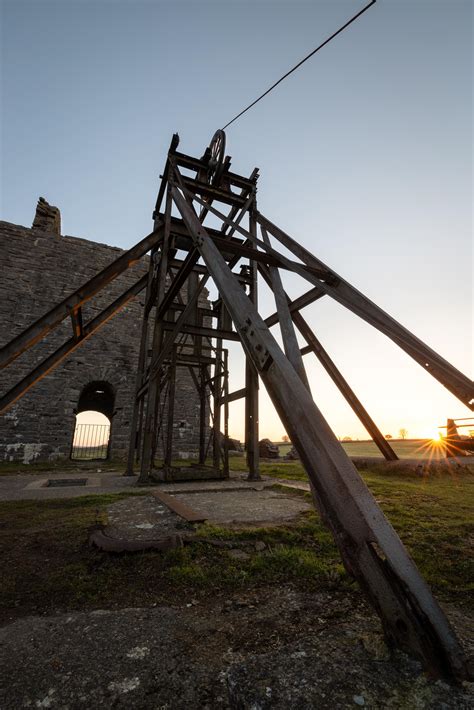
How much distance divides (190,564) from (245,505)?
1692 millimetres

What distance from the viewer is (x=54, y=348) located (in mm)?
11117

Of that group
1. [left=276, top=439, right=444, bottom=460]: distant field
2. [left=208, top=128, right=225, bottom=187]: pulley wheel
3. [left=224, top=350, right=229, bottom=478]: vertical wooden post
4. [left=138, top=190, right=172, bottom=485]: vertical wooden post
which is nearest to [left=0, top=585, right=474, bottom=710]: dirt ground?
[left=138, top=190, right=172, bottom=485]: vertical wooden post

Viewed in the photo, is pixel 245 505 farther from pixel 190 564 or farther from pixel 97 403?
pixel 97 403

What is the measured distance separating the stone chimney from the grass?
Answer: 530 inches

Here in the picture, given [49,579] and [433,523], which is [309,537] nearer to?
[433,523]

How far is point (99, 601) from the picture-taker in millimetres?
1517

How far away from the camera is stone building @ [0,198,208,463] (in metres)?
10.2

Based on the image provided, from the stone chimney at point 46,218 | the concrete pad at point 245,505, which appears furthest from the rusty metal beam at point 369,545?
the stone chimney at point 46,218

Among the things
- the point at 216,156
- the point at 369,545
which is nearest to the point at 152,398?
the point at 216,156

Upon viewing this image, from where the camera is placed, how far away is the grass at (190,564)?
1577mm

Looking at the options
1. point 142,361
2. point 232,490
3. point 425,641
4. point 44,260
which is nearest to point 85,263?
point 44,260

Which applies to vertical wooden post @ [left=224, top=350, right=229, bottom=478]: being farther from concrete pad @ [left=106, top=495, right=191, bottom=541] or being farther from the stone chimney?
the stone chimney

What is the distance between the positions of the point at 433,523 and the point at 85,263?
13.4 metres

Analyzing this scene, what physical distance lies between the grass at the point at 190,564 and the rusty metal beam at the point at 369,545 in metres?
0.72
